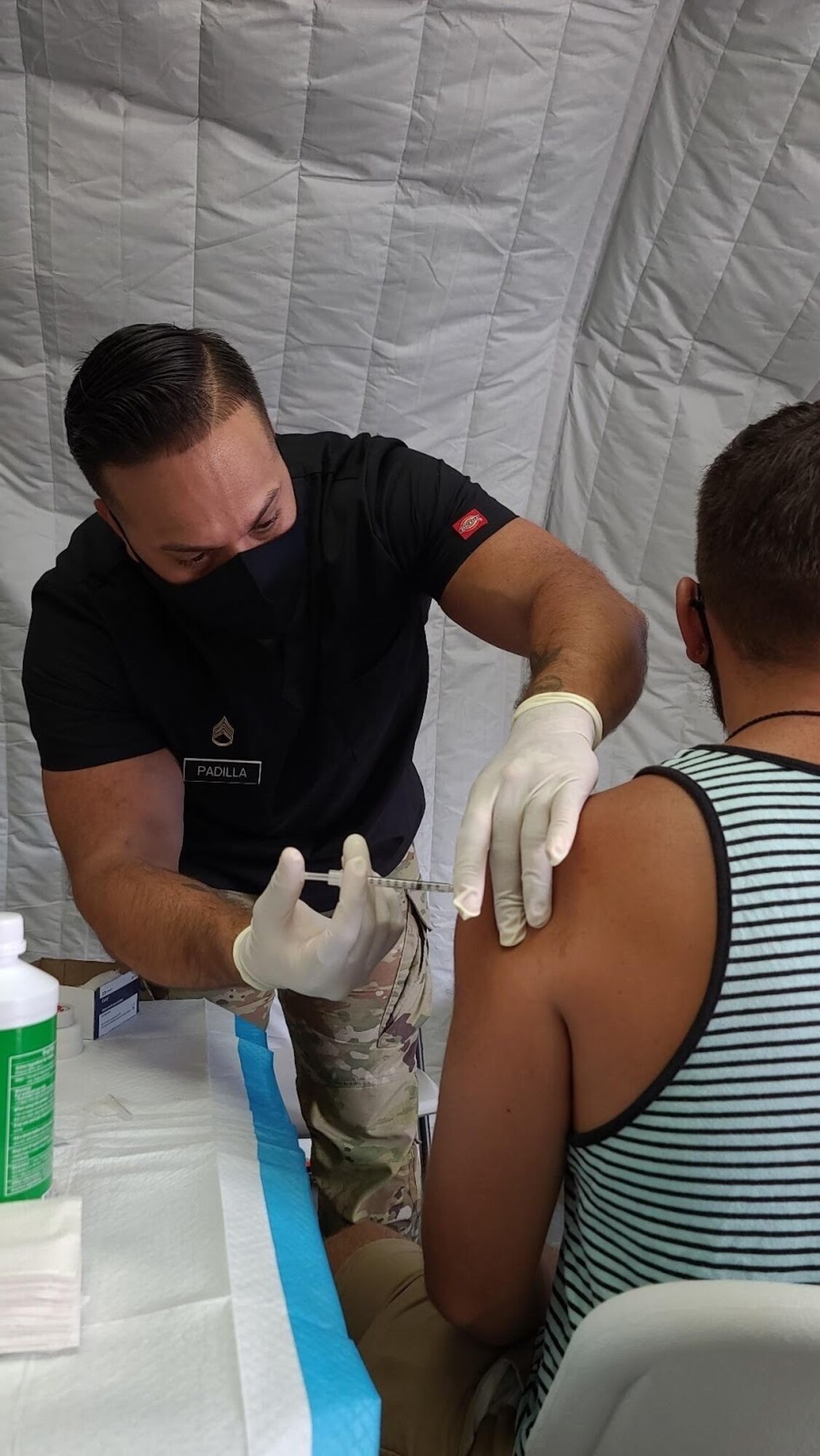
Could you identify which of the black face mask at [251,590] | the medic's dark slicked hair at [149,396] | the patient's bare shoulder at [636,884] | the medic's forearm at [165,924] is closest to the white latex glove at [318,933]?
the medic's forearm at [165,924]

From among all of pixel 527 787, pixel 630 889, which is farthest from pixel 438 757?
pixel 630 889

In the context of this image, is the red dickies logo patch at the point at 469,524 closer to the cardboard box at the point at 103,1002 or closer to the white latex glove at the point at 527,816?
the white latex glove at the point at 527,816

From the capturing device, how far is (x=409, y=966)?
5.40 ft

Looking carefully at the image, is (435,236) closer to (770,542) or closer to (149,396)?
(149,396)

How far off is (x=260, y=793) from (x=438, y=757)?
2.92 ft

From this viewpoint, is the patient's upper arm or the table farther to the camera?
the patient's upper arm

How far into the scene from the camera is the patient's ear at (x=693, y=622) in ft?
3.01

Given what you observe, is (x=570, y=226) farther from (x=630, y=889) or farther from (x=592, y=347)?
(x=630, y=889)

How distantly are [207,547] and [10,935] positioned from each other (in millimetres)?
652

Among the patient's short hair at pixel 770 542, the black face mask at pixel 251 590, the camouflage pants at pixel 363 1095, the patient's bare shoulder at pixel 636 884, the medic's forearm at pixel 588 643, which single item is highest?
the patient's short hair at pixel 770 542

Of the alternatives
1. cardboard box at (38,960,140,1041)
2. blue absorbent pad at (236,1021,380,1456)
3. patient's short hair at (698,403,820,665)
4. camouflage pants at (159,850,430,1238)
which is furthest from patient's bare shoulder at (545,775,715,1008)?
camouflage pants at (159,850,430,1238)

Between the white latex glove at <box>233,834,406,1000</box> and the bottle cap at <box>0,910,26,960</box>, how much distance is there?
0.80 ft

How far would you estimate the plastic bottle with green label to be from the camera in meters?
0.72

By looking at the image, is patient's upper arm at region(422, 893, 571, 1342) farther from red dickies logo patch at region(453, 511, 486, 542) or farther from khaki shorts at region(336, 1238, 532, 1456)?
red dickies logo patch at region(453, 511, 486, 542)
